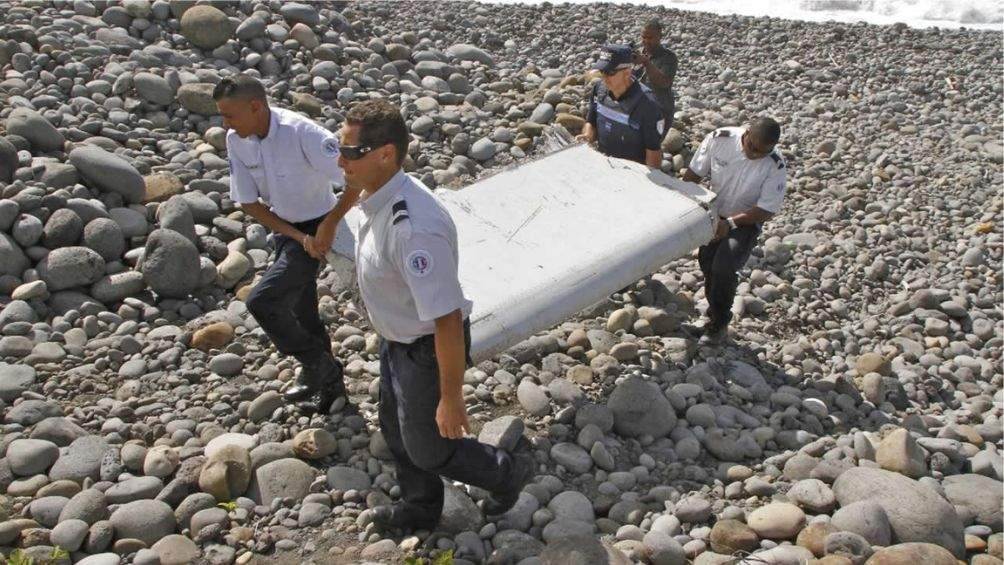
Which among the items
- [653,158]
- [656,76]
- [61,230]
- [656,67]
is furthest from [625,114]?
[61,230]

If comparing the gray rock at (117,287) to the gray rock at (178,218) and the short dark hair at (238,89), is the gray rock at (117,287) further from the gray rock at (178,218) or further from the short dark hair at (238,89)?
the short dark hair at (238,89)

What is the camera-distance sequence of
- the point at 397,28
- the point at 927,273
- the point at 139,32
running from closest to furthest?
the point at 927,273, the point at 139,32, the point at 397,28

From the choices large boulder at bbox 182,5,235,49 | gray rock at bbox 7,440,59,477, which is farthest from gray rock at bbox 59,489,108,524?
large boulder at bbox 182,5,235,49

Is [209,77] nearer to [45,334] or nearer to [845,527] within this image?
[45,334]

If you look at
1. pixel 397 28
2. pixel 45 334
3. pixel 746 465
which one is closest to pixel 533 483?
pixel 746 465

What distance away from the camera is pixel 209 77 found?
783 centimetres

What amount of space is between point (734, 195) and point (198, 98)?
4.37m

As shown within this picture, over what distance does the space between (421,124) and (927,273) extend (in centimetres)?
423

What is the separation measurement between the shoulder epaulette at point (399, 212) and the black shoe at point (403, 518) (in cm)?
135

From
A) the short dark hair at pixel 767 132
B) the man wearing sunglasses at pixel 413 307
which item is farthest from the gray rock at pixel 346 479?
the short dark hair at pixel 767 132

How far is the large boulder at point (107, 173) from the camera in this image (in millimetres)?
6070

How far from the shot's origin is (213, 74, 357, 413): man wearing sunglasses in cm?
421

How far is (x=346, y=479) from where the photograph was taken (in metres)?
4.11

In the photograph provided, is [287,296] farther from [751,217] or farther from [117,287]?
[751,217]
